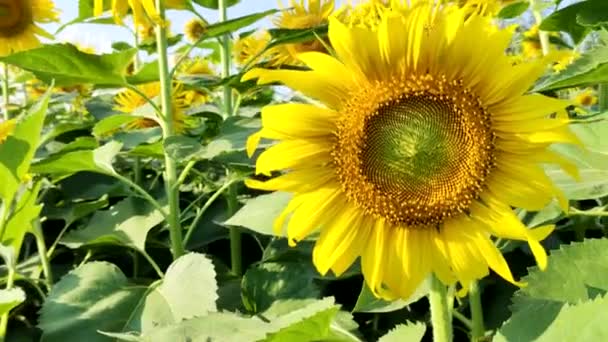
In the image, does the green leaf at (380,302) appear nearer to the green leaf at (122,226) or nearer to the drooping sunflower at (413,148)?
the drooping sunflower at (413,148)

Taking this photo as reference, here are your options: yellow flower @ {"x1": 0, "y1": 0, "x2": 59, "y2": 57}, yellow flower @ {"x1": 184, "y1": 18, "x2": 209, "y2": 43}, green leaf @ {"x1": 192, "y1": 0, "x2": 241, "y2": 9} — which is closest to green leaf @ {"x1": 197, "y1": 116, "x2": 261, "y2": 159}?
green leaf @ {"x1": 192, "y1": 0, "x2": 241, "y2": 9}

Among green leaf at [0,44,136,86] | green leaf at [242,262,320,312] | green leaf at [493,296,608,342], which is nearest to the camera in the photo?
green leaf at [493,296,608,342]

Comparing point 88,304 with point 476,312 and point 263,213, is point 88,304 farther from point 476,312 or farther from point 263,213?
point 476,312

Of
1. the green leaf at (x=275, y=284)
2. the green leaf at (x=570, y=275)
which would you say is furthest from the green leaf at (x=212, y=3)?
the green leaf at (x=570, y=275)

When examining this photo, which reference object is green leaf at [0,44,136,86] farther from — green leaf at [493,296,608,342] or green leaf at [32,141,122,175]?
green leaf at [493,296,608,342]

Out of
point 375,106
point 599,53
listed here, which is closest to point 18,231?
point 375,106

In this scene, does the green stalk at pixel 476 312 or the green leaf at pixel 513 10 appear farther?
the green leaf at pixel 513 10

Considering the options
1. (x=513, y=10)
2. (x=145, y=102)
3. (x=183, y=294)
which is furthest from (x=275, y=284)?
(x=145, y=102)
